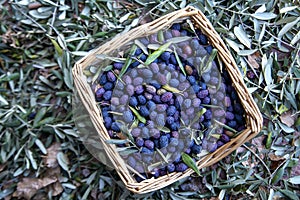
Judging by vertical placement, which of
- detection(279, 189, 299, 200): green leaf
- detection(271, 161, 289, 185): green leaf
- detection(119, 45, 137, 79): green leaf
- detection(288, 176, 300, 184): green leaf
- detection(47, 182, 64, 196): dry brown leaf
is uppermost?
detection(119, 45, 137, 79): green leaf

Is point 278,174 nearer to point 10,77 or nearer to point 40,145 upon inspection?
point 40,145

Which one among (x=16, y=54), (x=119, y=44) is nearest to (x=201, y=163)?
(x=119, y=44)

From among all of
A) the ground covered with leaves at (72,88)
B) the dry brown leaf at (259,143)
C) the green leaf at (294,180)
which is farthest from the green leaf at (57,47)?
the green leaf at (294,180)

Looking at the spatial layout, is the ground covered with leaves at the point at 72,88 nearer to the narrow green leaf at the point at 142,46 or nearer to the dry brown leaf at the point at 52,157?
the dry brown leaf at the point at 52,157

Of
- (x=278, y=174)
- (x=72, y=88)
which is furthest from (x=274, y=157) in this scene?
(x=72, y=88)

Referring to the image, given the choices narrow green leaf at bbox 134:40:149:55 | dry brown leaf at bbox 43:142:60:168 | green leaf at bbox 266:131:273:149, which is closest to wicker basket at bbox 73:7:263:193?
narrow green leaf at bbox 134:40:149:55

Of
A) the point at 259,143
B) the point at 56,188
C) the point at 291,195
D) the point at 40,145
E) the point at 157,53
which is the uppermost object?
the point at 157,53

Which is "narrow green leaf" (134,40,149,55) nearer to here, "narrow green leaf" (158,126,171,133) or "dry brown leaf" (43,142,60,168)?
"narrow green leaf" (158,126,171,133)
